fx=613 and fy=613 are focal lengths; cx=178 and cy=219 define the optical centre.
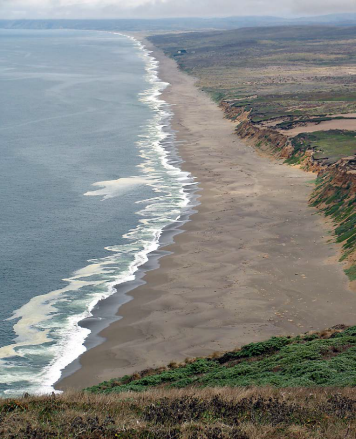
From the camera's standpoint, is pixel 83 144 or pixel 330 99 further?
pixel 330 99

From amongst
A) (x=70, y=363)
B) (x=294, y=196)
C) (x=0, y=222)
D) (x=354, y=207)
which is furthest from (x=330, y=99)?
(x=70, y=363)

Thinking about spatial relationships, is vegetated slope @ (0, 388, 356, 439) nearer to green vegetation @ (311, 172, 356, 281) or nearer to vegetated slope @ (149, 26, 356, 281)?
green vegetation @ (311, 172, 356, 281)

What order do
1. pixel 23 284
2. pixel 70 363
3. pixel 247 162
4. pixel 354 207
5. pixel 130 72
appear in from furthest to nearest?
pixel 130 72
pixel 247 162
pixel 354 207
pixel 23 284
pixel 70 363

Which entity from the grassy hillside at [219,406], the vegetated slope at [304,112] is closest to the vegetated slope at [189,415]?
the grassy hillside at [219,406]

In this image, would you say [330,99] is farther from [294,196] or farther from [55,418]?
[55,418]

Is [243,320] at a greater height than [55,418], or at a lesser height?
lesser

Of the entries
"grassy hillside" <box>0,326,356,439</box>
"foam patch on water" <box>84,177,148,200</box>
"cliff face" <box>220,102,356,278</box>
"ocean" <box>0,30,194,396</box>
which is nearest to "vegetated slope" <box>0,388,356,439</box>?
"grassy hillside" <box>0,326,356,439</box>
